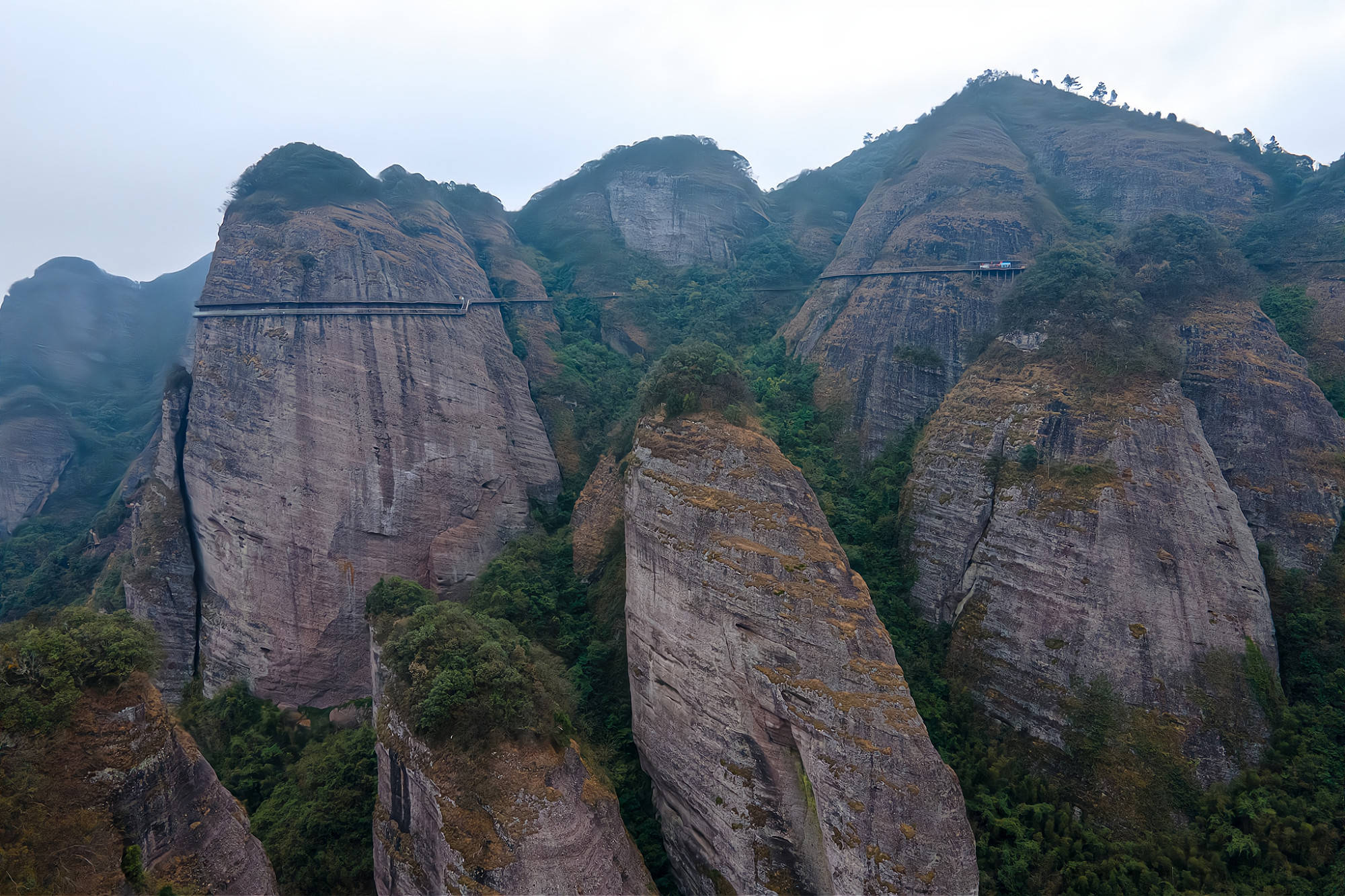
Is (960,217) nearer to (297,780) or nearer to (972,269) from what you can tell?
(972,269)

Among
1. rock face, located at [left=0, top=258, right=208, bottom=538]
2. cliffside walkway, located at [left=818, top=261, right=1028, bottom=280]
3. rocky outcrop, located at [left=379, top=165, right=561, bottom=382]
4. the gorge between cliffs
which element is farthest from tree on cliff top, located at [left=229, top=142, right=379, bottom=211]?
cliffside walkway, located at [left=818, top=261, right=1028, bottom=280]

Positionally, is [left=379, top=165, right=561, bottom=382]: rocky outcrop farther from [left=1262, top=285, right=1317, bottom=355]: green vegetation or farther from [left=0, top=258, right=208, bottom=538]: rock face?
[left=1262, top=285, right=1317, bottom=355]: green vegetation

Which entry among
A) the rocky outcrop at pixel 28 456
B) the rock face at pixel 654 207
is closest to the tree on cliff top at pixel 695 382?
the rock face at pixel 654 207

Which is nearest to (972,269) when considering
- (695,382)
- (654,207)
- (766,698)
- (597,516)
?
(695,382)

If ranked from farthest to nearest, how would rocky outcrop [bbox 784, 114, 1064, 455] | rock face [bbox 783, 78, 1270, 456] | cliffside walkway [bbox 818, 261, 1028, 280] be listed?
cliffside walkway [bbox 818, 261, 1028, 280] → rock face [bbox 783, 78, 1270, 456] → rocky outcrop [bbox 784, 114, 1064, 455]

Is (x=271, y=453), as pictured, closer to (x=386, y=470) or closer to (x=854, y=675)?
(x=386, y=470)

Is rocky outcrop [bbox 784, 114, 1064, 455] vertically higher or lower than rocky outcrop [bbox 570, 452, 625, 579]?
higher

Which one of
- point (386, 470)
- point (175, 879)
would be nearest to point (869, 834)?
point (175, 879)
